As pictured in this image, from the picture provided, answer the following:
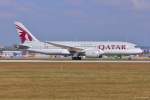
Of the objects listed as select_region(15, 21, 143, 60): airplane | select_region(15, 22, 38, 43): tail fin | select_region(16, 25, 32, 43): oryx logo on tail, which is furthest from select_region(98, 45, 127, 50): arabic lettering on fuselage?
select_region(16, 25, 32, 43): oryx logo on tail

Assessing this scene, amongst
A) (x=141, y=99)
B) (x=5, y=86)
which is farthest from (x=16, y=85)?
(x=141, y=99)

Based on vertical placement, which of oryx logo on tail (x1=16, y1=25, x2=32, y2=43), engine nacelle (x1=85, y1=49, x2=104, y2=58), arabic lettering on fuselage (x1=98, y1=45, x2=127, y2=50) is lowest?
engine nacelle (x1=85, y1=49, x2=104, y2=58)

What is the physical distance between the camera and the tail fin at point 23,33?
118188 mm

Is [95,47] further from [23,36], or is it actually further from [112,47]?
[23,36]

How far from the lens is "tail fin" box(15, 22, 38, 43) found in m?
118

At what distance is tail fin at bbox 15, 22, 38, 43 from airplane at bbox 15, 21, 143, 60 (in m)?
0.54

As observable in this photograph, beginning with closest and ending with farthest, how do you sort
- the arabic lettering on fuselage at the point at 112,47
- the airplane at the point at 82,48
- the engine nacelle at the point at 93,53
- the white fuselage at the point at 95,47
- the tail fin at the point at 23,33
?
the engine nacelle at the point at 93,53 < the airplane at the point at 82,48 < the arabic lettering on fuselage at the point at 112,47 < the white fuselage at the point at 95,47 < the tail fin at the point at 23,33

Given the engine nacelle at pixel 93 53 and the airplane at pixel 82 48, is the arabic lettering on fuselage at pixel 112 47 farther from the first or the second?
the engine nacelle at pixel 93 53

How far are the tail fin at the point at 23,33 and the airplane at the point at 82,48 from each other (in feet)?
1.77

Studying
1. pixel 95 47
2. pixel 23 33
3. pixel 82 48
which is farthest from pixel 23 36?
pixel 95 47

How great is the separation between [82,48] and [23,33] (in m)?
17.8

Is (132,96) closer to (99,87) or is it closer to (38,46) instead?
(99,87)

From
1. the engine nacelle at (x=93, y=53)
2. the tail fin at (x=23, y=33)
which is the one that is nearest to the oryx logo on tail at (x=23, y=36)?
the tail fin at (x=23, y=33)

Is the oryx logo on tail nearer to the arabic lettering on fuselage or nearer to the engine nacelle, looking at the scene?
the engine nacelle
